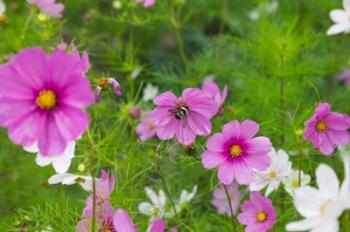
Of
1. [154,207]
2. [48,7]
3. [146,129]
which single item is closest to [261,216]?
[154,207]

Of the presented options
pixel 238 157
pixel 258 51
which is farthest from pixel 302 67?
pixel 238 157

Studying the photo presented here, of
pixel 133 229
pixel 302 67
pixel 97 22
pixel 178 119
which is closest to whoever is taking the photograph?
pixel 133 229

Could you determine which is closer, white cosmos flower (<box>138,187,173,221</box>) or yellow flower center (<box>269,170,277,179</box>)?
yellow flower center (<box>269,170,277,179</box>)

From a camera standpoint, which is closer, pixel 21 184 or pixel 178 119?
pixel 178 119

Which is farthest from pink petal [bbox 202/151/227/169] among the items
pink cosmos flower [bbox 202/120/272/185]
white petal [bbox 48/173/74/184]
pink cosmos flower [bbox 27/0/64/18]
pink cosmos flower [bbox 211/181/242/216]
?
pink cosmos flower [bbox 27/0/64/18]

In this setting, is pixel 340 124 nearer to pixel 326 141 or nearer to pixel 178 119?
pixel 326 141

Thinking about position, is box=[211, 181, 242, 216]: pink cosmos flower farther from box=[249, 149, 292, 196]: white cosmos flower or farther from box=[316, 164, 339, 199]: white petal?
box=[316, 164, 339, 199]: white petal

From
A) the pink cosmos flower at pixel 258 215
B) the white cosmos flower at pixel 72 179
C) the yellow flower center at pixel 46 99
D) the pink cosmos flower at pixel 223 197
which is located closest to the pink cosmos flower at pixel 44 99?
the yellow flower center at pixel 46 99
